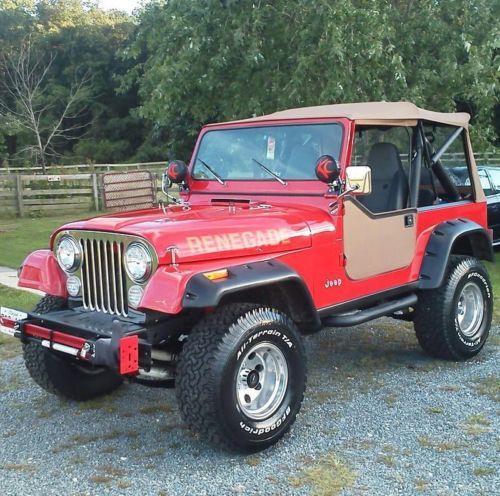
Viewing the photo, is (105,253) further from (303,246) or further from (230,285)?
(303,246)

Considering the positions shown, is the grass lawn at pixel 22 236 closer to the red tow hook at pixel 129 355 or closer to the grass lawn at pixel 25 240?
the grass lawn at pixel 25 240

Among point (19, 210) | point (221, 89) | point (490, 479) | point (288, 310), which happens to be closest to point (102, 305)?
point (288, 310)

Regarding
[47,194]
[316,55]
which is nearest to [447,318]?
[316,55]

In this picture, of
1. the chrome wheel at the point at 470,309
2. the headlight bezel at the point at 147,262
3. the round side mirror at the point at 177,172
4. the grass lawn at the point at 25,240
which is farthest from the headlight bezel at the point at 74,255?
the grass lawn at the point at 25,240

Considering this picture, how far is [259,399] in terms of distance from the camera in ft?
13.4

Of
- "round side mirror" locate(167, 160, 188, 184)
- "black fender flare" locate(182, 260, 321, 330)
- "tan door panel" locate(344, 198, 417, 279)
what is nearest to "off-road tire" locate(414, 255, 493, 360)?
"tan door panel" locate(344, 198, 417, 279)

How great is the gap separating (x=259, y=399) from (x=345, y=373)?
148cm

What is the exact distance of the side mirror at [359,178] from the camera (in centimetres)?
438

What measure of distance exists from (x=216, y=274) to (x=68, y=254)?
105cm

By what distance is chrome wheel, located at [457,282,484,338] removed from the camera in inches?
227

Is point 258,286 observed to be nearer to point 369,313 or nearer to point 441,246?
point 369,313

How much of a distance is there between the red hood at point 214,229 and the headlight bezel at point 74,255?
0.23 ft

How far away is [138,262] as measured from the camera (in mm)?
3826

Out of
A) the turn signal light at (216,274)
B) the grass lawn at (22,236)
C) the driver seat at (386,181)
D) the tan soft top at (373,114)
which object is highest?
the tan soft top at (373,114)
